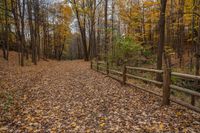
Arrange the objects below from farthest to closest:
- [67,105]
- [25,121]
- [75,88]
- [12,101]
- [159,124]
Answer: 1. [75,88]
2. [12,101]
3. [67,105]
4. [25,121]
5. [159,124]

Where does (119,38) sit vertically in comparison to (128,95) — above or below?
above

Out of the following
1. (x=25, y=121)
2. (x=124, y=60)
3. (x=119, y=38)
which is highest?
(x=119, y=38)

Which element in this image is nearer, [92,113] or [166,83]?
[92,113]

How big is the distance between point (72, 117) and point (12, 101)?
2.99 m

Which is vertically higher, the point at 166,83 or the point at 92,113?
the point at 166,83

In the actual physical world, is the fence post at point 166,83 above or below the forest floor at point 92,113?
above

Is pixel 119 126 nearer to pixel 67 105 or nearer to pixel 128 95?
pixel 67 105

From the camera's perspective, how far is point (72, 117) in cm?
573

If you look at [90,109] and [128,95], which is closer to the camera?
[90,109]

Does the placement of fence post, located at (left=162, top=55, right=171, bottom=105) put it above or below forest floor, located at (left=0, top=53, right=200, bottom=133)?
above

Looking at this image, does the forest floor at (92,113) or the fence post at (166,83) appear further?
the fence post at (166,83)

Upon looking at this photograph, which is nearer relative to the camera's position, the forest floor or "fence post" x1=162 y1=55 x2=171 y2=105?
the forest floor

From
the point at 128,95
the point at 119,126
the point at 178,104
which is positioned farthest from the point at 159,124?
the point at 128,95

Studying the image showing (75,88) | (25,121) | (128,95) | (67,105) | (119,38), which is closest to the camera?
(25,121)
